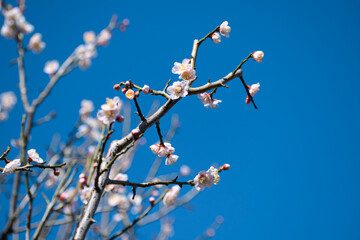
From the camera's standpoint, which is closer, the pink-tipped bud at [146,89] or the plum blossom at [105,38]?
the pink-tipped bud at [146,89]

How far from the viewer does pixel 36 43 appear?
6000 millimetres

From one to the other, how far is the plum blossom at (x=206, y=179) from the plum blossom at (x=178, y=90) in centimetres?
53

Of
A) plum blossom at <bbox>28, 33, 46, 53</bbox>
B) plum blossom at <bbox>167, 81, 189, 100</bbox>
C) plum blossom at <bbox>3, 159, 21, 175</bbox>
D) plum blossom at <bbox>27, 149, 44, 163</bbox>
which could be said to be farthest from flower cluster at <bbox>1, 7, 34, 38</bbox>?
plum blossom at <bbox>167, 81, 189, 100</bbox>

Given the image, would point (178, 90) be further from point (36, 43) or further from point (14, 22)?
point (36, 43)

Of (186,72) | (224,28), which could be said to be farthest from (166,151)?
(224,28)

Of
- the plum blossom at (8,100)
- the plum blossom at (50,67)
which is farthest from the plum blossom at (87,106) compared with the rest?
the plum blossom at (8,100)

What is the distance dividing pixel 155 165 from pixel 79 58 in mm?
2113

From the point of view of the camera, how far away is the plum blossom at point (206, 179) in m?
1.72

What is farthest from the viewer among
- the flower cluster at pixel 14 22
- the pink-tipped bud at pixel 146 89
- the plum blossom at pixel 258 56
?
the flower cluster at pixel 14 22

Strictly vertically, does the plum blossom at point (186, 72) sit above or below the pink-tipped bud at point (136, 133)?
above

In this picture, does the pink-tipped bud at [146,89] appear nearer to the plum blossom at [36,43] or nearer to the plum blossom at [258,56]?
the plum blossom at [258,56]

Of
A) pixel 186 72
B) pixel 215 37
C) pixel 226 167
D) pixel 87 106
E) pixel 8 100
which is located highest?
pixel 8 100

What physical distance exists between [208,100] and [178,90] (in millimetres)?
363

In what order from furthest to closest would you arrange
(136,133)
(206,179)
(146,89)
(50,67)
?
1. (50,67)
2. (206,179)
3. (146,89)
4. (136,133)
